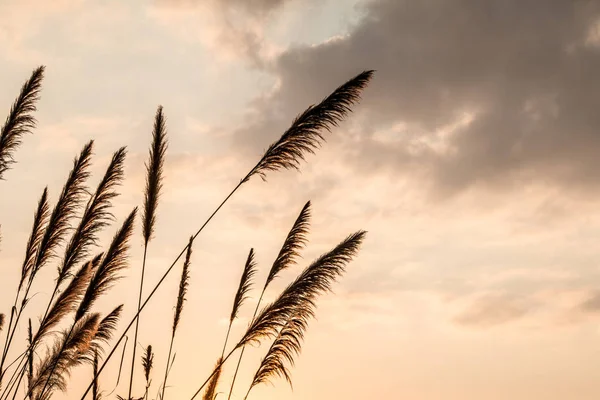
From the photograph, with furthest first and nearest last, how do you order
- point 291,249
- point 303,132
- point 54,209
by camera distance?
point 291,249
point 54,209
point 303,132

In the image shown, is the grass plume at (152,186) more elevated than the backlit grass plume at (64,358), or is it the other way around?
the grass plume at (152,186)

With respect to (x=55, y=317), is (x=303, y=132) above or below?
above

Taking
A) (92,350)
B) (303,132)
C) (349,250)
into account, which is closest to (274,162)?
(303,132)

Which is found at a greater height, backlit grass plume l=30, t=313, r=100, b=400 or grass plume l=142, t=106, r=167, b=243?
grass plume l=142, t=106, r=167, b=243

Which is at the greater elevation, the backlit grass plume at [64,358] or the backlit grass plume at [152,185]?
the backlit grass plume at [152,185]

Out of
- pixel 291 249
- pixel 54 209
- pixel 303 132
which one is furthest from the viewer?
pixel 291 249

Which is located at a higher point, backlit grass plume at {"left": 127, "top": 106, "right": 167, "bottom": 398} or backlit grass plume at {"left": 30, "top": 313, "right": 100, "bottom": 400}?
backlit grass plume at {"left": 127, "top": 106, "right": 167, "bottom": 398}

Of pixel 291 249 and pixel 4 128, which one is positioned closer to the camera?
pixel 4 128

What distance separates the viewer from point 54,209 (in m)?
5.44

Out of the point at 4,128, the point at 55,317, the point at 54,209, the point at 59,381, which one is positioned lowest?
the point at 59,381

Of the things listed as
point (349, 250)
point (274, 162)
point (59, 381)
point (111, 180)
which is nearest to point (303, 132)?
point (274, 162)

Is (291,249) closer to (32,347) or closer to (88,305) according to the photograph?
(88,305)

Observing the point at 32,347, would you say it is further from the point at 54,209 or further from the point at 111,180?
the point at 111,180

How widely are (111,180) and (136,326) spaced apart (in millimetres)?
1191
